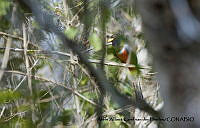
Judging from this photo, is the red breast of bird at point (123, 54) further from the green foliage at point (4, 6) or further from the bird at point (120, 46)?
the green foliage at point (4, 6)

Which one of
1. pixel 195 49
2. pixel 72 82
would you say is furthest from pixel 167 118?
pixel 72 82

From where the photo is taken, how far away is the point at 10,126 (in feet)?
5.61

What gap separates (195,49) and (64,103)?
1717 mm

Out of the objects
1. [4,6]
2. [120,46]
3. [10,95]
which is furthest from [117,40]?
[10,95]

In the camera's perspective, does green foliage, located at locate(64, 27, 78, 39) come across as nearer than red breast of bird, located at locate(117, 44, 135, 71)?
Yes

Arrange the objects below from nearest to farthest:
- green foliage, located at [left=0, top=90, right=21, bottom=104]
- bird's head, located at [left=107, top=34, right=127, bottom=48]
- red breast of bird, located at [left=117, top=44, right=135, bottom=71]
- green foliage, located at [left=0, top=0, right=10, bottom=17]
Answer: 1. green foliage, located at [left=0, top=90, right=21, bottom=104]
2. green foliage, located at [left=0, top=0, right=10, bottom=17]
3. bird's head, located at [left=107, top=34, right=127, bottom=48]
4. red breast of bird, located at [left=117, top=44, right=135, bottom=71]

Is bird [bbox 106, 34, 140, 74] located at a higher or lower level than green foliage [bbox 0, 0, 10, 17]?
lower

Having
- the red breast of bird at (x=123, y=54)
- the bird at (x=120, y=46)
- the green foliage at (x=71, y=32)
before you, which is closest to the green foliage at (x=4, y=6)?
the green foliage at (x=71, y=32)

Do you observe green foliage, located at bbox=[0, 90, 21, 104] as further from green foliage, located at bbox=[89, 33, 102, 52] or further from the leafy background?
green foliage, located at bbox=[89, 33, 102, 52]

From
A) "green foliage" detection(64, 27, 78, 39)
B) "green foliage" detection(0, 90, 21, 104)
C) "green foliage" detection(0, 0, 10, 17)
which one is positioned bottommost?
"green foliage" detection(0, 90, 21, 104)

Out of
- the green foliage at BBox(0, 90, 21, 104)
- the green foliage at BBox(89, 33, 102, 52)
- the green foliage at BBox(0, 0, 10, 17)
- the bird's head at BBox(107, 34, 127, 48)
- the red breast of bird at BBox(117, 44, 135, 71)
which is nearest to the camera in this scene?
the green foliage at BBox(0, 90, 21, 104)

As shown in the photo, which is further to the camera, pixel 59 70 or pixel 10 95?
pixel 59 70

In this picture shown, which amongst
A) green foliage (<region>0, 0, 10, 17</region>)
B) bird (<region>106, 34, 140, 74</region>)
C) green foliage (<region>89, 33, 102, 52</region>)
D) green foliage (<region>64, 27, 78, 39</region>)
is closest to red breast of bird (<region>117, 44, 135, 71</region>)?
bird (<region>106, 34, 140, 74</region>)

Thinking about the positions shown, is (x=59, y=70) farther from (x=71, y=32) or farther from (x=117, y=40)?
(x=117, y=40)
